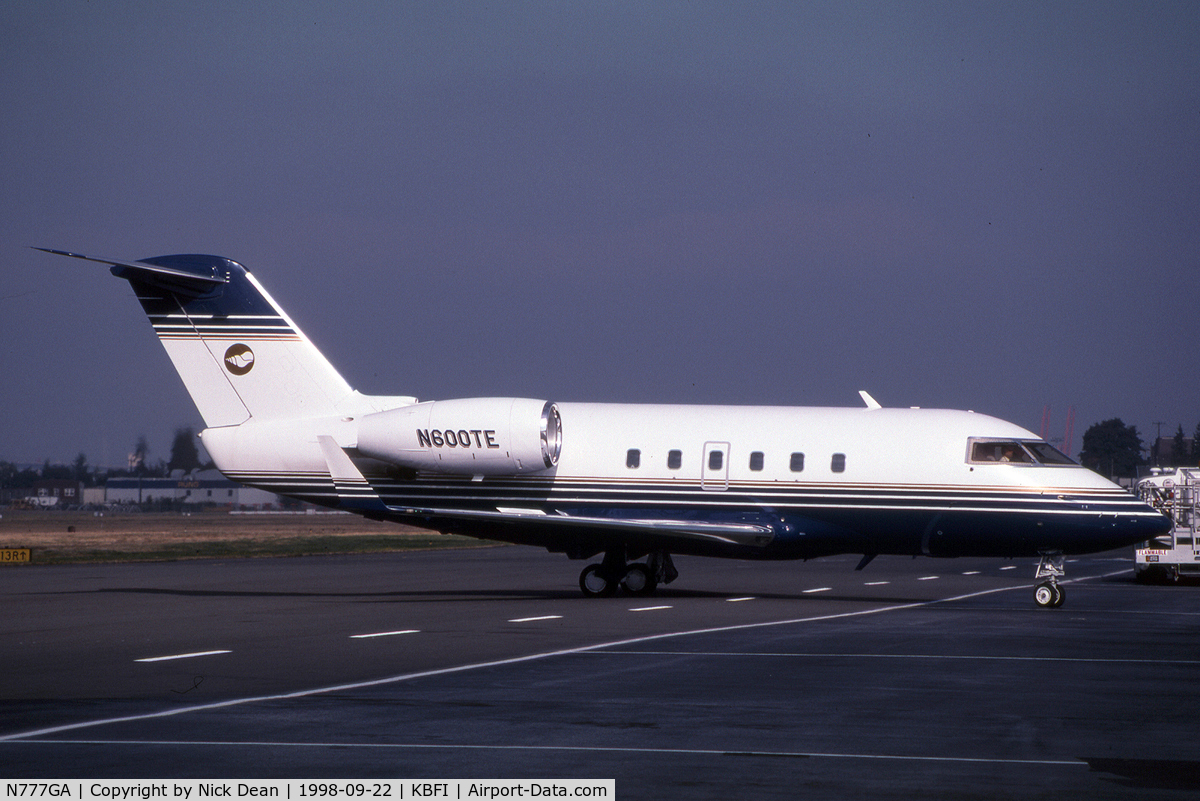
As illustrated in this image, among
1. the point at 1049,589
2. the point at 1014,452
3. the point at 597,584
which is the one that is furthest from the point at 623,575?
the point at 1049,589

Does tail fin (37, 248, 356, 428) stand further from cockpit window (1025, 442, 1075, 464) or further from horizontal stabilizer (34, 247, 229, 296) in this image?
cockpit window (1025, 442, 1075, 464)

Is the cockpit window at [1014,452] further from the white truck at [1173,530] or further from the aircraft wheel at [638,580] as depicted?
the white truck at [1173,530]

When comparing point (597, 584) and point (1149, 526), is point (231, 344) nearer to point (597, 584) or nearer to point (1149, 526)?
point (597, 584)

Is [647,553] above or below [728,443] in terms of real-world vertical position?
below

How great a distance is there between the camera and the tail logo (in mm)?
26750

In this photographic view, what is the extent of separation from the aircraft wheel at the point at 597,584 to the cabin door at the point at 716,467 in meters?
2.66

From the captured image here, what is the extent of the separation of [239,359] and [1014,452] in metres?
14.7

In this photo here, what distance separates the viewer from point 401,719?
10.7 meters

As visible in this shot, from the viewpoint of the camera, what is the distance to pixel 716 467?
25.0 metres

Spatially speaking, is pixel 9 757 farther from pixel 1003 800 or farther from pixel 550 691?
pixel 1003 800

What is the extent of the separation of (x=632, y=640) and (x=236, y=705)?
22.1 feet

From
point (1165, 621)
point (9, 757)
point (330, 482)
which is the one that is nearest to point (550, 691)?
point (9, 757)

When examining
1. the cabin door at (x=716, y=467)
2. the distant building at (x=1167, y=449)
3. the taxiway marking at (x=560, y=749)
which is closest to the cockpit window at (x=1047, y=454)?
the cabin door at (x=716, y=467)
